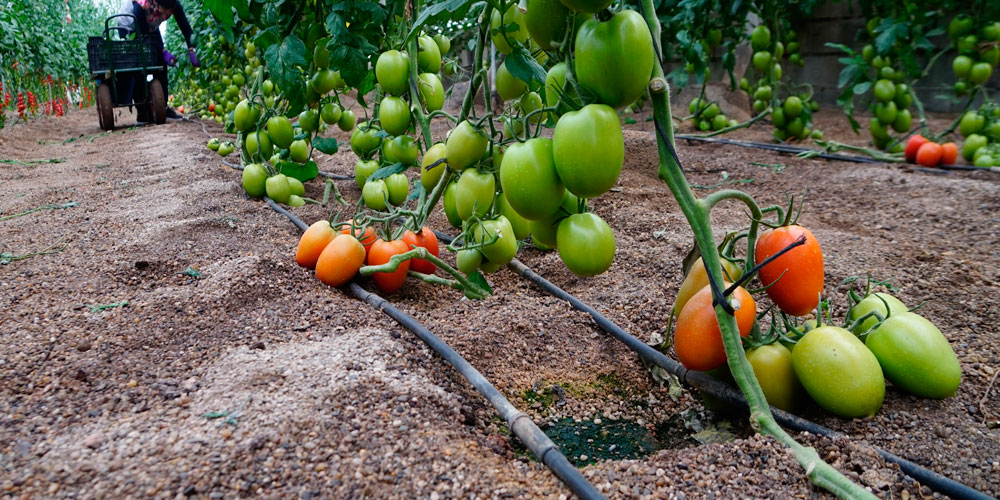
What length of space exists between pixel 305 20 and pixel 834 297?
2.36 meters

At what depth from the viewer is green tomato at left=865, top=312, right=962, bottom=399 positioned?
3.94 ft

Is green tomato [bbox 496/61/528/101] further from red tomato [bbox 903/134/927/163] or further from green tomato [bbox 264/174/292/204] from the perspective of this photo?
red tomato [bbox 903/134/927/163]

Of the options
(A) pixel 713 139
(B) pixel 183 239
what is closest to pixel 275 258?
(B) pixel 183 239

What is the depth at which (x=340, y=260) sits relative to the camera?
190 cm

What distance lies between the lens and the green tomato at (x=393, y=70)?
2258 millimetres

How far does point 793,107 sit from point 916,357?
3975mm

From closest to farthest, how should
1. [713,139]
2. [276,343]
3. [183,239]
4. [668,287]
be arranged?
[276,343] → [668,287] → [183,239] → [713,139]

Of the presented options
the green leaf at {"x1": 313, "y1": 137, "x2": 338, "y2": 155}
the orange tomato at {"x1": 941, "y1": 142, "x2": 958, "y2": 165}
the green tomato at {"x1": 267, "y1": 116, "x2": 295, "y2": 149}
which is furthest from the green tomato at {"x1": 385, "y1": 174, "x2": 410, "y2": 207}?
the orange tomato at {"x1": 941, "y1": 142, "x2": 958, "y2": 165}

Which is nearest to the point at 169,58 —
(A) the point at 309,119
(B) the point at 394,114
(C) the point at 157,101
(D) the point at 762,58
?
(C) the point at 157,101

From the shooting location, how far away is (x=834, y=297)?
1.82 metres

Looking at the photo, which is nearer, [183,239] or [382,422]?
[382,422]

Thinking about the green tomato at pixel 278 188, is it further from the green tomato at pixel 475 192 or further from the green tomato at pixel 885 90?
the green tomato at pixel 885 90

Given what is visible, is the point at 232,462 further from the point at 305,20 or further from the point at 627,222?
the point at 305,20

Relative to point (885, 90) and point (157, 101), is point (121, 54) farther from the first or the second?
point (885, 90)
